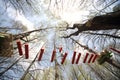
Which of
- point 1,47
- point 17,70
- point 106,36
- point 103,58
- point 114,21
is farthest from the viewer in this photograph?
point 17,70

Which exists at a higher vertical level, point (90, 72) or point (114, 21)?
point (114, 21)

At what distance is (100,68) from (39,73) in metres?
4.51

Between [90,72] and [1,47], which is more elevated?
[1,47]

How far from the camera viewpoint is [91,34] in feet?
30.8

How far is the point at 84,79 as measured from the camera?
13.5 metres

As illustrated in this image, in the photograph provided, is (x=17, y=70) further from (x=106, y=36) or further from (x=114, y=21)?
(x=114, y=21)

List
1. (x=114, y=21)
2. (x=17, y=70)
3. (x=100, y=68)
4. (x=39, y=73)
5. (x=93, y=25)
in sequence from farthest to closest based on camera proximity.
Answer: (x=100, y=68) < (x=39, y=73) < (x=17, y=70) < (x=93, y=25) < (x=114, y=21)

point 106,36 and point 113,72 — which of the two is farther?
point 113,72

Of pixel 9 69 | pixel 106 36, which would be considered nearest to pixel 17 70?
pixel 9 69

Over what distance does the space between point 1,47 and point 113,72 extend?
8.67m

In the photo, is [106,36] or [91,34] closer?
[106,36]

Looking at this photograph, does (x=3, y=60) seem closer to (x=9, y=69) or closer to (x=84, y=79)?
(x=9, y=69)

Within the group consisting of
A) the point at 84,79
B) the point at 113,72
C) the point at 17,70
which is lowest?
the point at 84,79

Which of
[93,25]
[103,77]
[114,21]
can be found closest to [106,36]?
[93,25]
